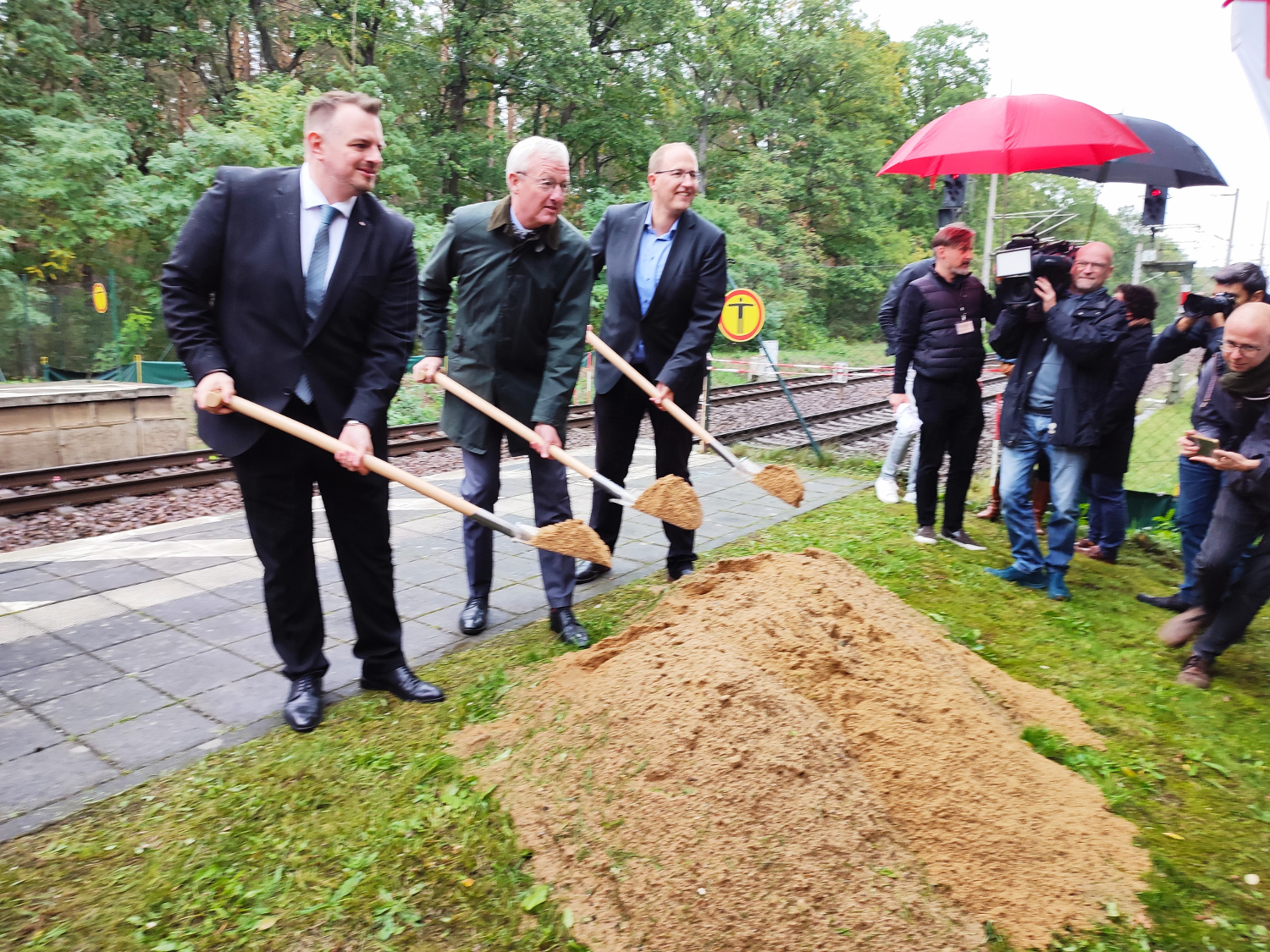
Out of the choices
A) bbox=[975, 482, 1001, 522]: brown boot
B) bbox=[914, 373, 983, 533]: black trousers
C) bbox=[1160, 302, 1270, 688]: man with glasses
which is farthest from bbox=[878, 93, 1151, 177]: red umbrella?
bbox=[975, 482, 1001, 522]: brown boot

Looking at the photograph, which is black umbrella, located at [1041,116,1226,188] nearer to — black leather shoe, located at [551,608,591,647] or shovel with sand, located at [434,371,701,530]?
shovel with sand, located at [434,371,701,530]

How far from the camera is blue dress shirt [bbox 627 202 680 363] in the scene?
4578 mm

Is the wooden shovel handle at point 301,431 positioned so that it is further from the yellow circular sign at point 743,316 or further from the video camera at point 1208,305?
the yellow circular sign at point 743,316

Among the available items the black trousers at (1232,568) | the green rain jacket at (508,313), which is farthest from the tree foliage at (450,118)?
the black trousers at (1232,568)

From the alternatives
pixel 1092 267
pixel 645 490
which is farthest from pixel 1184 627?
pixel 645 490

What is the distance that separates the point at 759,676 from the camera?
2.66 meters

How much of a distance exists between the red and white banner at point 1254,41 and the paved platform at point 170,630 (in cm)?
352

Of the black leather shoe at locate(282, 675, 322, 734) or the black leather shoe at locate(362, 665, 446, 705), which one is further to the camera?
the black leather shoe at locate(362, 665, 446, 705)

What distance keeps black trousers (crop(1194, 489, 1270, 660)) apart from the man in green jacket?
3.02 m

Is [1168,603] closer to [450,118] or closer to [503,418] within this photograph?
[503,418]

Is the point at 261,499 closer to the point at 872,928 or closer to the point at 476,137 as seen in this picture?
the point at 872,928

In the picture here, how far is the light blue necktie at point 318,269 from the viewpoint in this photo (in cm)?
305

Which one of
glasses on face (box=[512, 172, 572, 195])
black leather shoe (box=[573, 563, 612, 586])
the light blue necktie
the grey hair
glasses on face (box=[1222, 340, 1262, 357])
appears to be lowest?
black leather shoe (box=[573, 563, 612, 586])

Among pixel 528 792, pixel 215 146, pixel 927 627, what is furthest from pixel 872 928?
pixel 215 146
